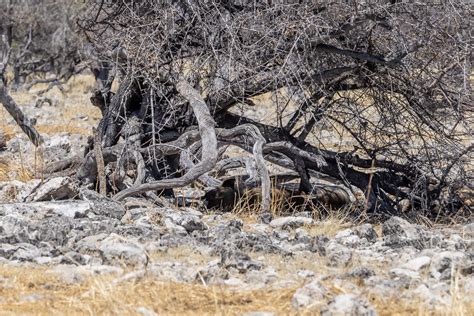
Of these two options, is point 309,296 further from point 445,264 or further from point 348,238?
point 348,238

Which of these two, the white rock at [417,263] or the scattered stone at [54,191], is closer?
the white rock at [417,263]

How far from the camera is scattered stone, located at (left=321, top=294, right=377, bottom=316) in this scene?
4871 millimetres

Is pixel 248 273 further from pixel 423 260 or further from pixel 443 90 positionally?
pixel 443 90

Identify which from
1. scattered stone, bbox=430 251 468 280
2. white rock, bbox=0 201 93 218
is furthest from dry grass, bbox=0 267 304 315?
white rock, bbox=0 201 93 218

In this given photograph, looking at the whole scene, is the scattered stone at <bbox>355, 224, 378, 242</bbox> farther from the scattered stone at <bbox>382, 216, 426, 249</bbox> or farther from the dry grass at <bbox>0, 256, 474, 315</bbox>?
the dry grass at <bbox>0, 256, 474, 315</bbox>

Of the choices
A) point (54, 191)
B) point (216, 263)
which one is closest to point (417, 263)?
point (216, 263)

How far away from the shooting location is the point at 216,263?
5.96 metres

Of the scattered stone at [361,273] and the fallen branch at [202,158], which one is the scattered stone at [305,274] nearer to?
the scattered stone at [361,273]

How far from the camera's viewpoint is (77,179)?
10344 mm

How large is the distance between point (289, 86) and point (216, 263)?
139 inches

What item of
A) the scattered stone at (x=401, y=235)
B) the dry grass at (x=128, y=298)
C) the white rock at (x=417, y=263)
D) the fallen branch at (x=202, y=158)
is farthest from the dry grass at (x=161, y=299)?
the fallen branch at (x=202, y=158)

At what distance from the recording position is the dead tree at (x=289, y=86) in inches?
357

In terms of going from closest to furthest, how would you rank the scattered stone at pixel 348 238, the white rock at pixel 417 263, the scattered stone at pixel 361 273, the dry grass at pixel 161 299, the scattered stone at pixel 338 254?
the dry grass at pixel 161 299 < the scattered stone at pixel 361 273 < the white rock at pixel 417 263 < the scattered stone at pixel 338 254 < the scattered stone at pixel 348 238

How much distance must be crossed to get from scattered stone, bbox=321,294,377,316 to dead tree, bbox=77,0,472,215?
12.7 ft
